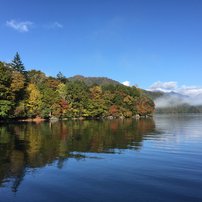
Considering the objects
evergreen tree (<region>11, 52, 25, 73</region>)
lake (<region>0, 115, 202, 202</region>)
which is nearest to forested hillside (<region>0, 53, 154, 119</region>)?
evergreen tree (<region>11, 52, 25, 73</region>)

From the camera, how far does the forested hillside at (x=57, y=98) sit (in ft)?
301

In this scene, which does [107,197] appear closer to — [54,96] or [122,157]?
[122,157]

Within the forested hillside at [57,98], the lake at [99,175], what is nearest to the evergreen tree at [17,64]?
the forested hillside at [57,98]

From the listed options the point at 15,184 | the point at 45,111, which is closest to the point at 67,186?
the point at 15,184

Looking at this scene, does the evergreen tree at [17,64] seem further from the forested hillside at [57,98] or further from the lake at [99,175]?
the lake at [99,175]

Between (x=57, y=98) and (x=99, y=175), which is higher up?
(x=57, y=98)

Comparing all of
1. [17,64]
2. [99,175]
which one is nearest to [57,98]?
[17,64]

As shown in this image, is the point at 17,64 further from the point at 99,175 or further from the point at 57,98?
the point at 99,175

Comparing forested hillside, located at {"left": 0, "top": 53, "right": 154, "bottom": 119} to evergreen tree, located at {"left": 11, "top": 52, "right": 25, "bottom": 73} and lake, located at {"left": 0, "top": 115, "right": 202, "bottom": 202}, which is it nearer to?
evergreen tree, located at {"left": 11, "top": 52, "right": 25, "bottom": 73}

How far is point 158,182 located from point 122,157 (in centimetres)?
931

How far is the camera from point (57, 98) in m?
124

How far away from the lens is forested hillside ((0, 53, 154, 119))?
9181 centimetres

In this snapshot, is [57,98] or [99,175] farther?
[57,98]

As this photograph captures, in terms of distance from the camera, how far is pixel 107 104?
15550 centimetres
